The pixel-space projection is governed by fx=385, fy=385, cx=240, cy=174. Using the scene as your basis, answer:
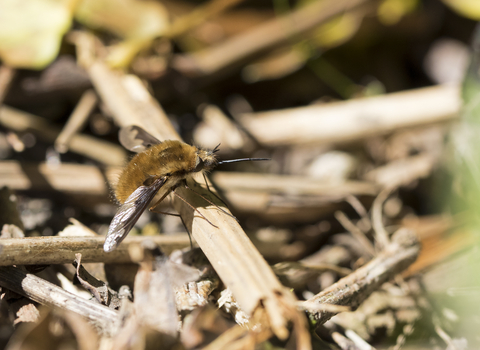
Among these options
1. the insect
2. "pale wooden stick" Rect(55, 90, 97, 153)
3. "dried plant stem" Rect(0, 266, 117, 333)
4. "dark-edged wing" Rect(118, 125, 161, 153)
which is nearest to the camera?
"dried plant stem" Rect(0, 266, 117, 333)

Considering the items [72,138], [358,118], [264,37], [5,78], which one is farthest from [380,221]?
[5,78]

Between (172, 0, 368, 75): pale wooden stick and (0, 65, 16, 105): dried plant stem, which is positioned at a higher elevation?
(0, 65, 16, 105): dried plant stem

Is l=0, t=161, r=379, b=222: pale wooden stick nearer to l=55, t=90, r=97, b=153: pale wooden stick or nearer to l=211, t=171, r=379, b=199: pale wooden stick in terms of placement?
l=211, t=171, r=379, b=199: pale wooden stick

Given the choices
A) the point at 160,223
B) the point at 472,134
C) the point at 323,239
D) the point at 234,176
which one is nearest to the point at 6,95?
the point at 160,223

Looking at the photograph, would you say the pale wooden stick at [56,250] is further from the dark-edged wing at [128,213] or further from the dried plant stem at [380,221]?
the dried plant stem at [380,221]

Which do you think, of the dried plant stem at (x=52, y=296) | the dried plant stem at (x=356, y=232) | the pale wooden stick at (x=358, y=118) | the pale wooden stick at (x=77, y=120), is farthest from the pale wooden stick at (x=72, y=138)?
the dried plant stem at (x=356, y=232)

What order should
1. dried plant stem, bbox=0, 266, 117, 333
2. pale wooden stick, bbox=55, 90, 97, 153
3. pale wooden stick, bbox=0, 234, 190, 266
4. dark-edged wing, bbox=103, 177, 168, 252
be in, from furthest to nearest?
pale wooden stick, bbox=55, 90, 97, 153 → dark-edged wing, bbox=103, 177, 168, 252 → pale wooden stick, bbox=0, 234, 190, 266 → dried plant stem, bbox=0, 266, 117, 333

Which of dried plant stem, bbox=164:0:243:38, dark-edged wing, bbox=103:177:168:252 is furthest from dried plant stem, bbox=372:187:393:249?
dried plant stem, bbox=164:0:243:38
